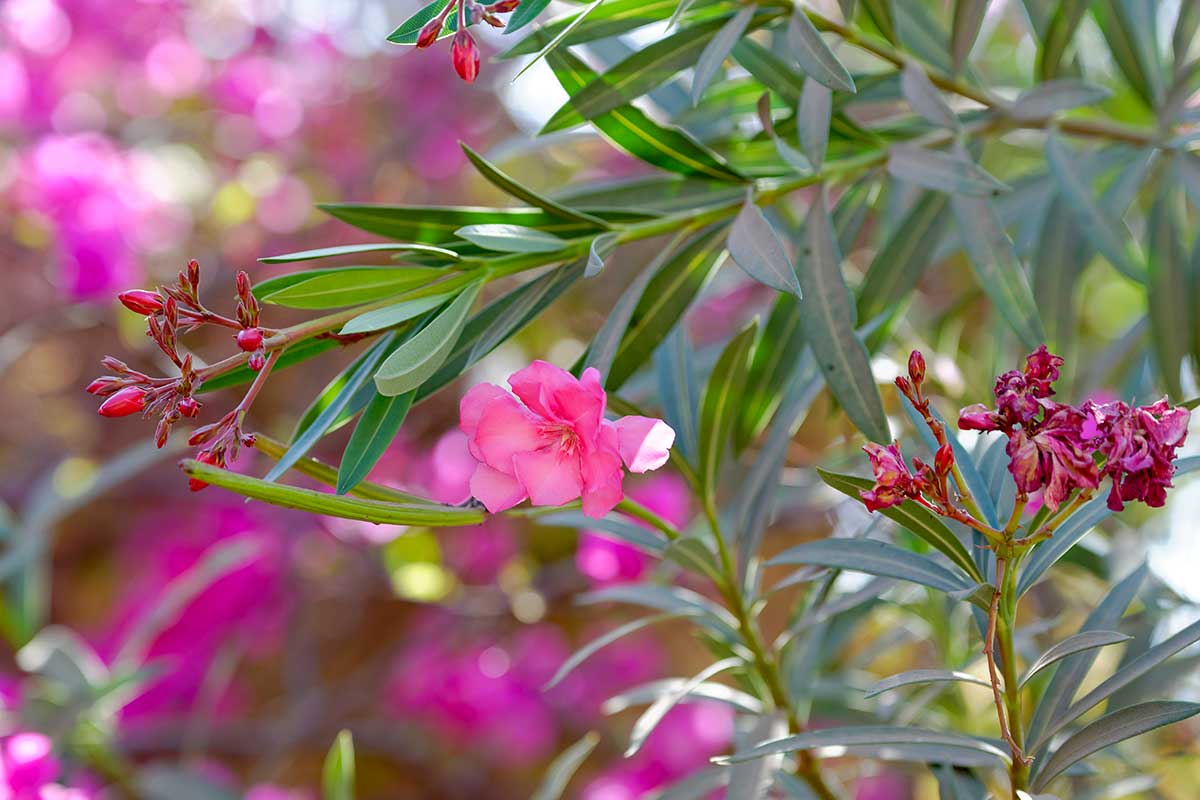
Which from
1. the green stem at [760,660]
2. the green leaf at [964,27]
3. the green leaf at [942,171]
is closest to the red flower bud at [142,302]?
the green stem at [760,660]

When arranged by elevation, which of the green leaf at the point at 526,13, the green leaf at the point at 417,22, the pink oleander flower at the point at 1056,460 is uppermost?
the green leaf at the point at 526,13

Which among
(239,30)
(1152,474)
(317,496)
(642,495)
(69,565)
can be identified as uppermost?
(239,30)

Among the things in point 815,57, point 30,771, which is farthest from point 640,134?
point 30,771

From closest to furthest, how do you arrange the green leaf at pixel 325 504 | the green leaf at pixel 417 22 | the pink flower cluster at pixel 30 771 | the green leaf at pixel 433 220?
the green leaf at pixel 325 504
the green leaf at pixel 417 22
the green leaf at pixel 433 220
the pink flower cluster at pixel 30 771

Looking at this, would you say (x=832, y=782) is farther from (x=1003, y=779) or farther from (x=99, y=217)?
(x=99, y=217)

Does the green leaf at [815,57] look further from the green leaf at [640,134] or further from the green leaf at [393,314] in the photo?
the green leaf at [393,314]

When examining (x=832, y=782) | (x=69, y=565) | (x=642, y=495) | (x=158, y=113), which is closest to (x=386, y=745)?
(x=642, y=495)

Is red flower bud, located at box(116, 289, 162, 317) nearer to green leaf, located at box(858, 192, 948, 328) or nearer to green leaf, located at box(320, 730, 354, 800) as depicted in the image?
green leaf, located at box(320, 730, 354, 800)
